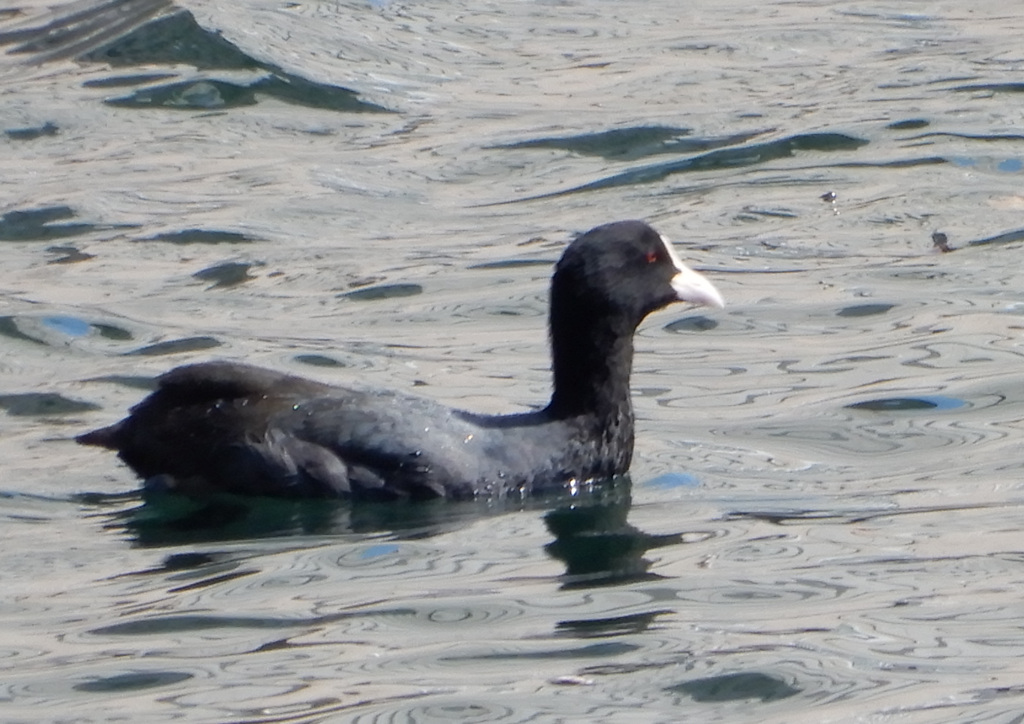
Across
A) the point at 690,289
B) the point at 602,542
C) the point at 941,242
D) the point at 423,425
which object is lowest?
the point at 602,542

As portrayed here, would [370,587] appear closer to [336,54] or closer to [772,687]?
[772,687]

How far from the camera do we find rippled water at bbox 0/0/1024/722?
532cm

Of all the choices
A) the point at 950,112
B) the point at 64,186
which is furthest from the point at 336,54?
the point at 950,112

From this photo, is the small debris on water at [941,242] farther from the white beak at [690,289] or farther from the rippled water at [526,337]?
the white beak at [690,289]

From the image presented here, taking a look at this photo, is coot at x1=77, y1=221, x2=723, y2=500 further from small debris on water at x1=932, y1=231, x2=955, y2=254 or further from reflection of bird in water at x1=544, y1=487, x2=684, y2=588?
small debris on water at x1=932, y1=231, x2=955, y2=254

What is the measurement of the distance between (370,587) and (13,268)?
16.5 feet

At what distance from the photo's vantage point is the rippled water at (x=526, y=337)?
17.5 ft

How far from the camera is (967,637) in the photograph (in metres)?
5.41

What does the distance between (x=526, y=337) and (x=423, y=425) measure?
219 centimetres

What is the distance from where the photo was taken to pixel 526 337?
30.0ft

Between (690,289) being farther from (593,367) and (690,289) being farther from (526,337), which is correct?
(526,337)

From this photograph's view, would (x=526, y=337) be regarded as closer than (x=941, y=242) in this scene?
Yes

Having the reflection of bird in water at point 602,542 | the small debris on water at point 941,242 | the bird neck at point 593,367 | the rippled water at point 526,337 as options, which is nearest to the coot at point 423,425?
the bird neck at point 593,367

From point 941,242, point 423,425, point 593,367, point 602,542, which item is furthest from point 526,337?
point 602,542
